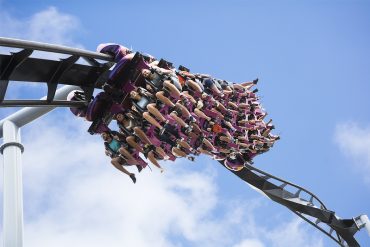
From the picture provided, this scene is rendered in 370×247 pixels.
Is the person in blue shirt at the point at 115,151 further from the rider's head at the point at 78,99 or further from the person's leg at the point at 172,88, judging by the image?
the person's leg at the point at 172,88

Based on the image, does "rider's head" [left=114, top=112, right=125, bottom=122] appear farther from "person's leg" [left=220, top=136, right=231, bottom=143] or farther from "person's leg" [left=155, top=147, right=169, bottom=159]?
"person's leg" [left=220, top=136, right=231, bottom=143]

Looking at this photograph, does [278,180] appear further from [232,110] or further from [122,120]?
[122,120]

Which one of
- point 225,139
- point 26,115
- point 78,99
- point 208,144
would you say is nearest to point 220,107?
point 225,139

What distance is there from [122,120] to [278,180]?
508cm

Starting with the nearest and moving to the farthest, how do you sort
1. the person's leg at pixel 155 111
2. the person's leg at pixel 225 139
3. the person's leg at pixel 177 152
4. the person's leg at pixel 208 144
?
the person's leg at pixel 155 111, the person's leg at pixel 177 152, the person's leg at pixel 208 144, the person's leg at pixel 225 139

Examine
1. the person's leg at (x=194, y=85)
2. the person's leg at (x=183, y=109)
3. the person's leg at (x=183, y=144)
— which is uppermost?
the person's leg at (x=194, y=85)

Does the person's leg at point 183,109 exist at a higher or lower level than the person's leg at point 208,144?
higher

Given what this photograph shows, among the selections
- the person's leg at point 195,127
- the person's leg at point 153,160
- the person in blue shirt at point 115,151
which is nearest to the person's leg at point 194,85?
the person's leg at point 195,127

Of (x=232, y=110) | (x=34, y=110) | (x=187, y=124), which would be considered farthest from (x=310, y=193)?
(x=34, y=110)

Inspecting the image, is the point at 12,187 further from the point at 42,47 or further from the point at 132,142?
the point at 132,142

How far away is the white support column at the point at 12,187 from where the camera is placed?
555cm

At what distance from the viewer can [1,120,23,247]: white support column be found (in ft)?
18.2

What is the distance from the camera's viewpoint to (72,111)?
802 centimetres

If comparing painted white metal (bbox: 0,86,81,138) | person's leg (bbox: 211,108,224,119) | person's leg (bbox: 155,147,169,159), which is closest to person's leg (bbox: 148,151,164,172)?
person's leg (bbox: 155,147,169,159)
